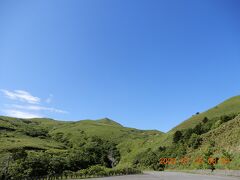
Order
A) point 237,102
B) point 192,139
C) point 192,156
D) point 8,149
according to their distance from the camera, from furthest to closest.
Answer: point 237,102, point 8,149, point 192,139, point 192,156

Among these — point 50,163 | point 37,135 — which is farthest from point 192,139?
point 37,135

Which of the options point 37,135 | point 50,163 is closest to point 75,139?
point 37,135

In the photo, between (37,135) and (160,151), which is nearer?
(160,151)

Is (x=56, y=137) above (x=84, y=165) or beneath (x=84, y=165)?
above

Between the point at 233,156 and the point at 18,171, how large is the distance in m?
39.1

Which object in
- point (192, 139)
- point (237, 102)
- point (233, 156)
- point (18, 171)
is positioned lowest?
point (18, 171)

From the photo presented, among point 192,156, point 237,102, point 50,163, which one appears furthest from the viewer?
point 237,102

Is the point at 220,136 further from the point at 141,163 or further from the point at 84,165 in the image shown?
the point at 84,165

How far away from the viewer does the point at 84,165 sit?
289 feet

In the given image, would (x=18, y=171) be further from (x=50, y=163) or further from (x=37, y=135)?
(x=37, y=135)

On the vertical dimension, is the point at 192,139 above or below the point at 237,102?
below

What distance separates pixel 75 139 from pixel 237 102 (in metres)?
102

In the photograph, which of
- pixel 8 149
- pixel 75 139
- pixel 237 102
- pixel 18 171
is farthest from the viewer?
pixel 75 139

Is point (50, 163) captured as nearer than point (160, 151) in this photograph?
Yes
